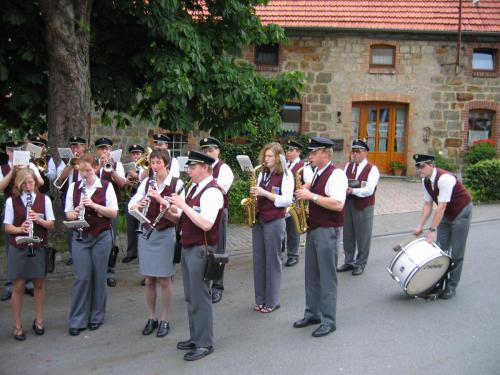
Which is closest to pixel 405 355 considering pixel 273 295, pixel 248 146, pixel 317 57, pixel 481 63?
pixel 273 295

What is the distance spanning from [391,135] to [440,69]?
2.90 metres

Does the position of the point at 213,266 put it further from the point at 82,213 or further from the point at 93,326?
the point at 93,326

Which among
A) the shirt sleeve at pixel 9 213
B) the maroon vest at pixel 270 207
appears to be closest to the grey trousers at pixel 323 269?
the maroon vest at pixel 270 207

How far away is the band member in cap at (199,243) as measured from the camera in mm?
5336

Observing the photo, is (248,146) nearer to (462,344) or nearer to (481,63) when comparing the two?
(481,63)

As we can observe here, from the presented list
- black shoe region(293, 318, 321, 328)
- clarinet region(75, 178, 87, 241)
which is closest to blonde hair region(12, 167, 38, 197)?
clarinet region(75, 178, 87, 241)

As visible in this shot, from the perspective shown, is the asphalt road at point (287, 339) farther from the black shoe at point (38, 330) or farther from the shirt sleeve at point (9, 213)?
the shirt sleeve at point (9, 213)

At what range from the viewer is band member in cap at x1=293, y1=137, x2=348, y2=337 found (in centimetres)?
593

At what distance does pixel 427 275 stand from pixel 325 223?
186 cm

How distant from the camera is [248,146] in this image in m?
18.2

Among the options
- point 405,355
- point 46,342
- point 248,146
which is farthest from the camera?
point 248,146

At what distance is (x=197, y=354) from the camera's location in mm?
5457

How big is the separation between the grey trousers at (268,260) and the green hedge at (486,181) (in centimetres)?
1097

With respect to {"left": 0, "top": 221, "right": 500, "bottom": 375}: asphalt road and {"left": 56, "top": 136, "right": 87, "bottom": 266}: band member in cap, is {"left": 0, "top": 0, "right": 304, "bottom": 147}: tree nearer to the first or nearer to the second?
{"left": 56, "top": 136, "right": 87, "bottom": 266}: band member in cap
